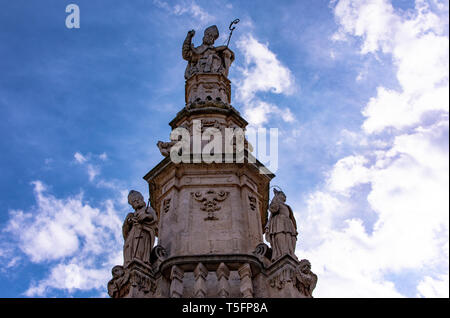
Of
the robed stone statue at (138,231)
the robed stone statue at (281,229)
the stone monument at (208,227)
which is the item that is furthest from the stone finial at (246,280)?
the robed stone statue at (138,231)

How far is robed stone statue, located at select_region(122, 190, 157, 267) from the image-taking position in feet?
47.0

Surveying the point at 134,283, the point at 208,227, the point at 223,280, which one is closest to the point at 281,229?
the point at 208,227

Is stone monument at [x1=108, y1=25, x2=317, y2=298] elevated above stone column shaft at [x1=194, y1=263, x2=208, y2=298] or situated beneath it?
elevated above

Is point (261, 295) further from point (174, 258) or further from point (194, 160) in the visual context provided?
point (194, 160)

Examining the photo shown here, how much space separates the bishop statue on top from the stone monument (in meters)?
2.94

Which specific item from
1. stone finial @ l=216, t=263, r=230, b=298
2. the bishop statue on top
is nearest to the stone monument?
stone finial @ l=216, t=263, r=230, b=298

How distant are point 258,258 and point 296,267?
36.0 inches

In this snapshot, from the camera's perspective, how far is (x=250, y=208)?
53.6 feet

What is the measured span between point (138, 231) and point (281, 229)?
3.58 metres

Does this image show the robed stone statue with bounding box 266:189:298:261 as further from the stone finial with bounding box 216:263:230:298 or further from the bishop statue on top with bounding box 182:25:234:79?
the bishop statue on top with bounding box 182:25:234:79

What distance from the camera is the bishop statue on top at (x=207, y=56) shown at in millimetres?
23562

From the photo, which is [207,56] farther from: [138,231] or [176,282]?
[176,282]

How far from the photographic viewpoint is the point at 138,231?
48.4 ft
